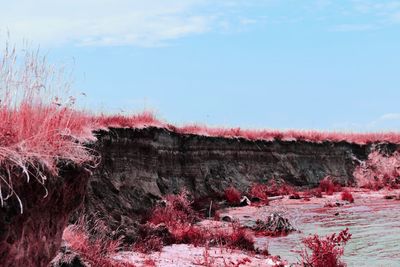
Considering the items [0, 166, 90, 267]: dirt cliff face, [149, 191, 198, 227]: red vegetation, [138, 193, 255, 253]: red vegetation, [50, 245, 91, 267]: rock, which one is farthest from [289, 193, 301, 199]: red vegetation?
[0, 166, 90, 267]: dirt cliff face

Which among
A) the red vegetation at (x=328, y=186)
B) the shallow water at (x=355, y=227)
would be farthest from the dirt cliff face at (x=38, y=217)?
the red vegetation at (x=328, y=186)

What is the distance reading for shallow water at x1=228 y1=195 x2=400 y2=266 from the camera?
51.6ft

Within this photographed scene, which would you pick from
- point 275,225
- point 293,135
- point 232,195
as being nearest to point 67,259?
point 275,225

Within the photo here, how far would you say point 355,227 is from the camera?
2081 centimetres

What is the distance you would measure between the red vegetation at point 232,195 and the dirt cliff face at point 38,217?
751 inches

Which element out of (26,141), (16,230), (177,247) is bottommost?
(177,247)

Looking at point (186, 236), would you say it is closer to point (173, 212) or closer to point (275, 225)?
point (173, 212)

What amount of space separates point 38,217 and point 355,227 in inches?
598


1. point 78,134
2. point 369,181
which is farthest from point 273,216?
point 369,181

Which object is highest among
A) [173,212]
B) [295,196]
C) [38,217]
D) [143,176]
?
[38,217]

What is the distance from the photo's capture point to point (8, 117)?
754 cm

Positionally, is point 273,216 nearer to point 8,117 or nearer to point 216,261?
point 216,261

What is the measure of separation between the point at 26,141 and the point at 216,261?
845cm

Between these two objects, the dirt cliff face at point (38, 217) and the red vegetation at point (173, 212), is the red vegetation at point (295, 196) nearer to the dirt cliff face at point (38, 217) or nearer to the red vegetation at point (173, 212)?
the red vegetation at point (173, 212)
